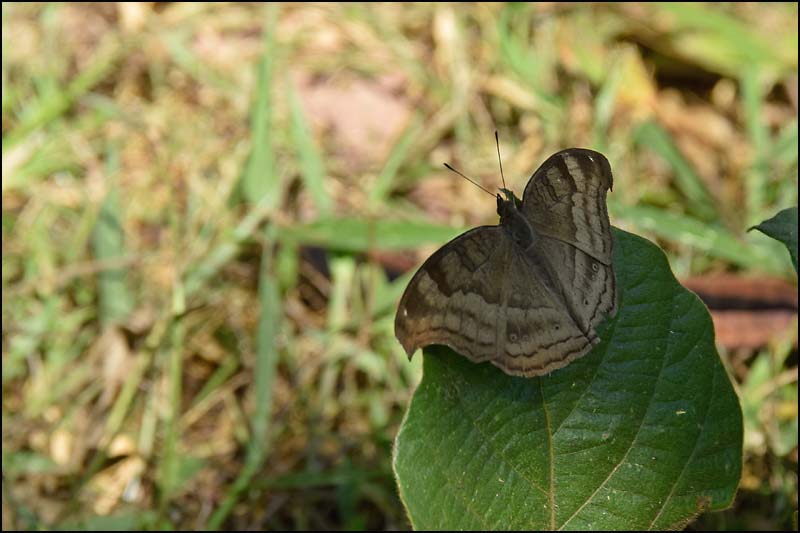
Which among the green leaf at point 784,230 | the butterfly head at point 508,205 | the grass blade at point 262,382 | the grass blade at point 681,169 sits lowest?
the grass blade at point 262,382

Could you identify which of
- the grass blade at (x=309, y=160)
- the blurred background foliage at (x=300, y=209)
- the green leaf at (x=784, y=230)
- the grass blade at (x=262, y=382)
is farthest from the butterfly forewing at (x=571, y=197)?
the grass blade at (x=309, y=160)

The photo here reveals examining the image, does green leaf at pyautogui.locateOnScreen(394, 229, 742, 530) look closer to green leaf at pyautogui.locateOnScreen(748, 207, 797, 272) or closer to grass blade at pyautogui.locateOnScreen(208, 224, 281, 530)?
green leaf at pyautogui.locateOnScreen(748, 207, 797, 272)

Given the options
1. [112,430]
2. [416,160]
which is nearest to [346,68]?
[416,160]

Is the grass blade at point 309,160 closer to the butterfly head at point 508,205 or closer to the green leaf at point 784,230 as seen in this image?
the butterfly head at point 508,205

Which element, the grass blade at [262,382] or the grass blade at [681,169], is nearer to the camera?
the grass blade at [262,382]

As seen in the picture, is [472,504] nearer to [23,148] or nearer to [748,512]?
[748,512]

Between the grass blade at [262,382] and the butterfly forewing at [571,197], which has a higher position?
the butterfly forewing at [571,197]

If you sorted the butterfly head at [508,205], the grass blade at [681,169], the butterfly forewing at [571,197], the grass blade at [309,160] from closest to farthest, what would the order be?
the butterfly forewing at [571,197], the butterfly head at [508,205], the grass blade at [309,160], the grass blade at [681,169]
